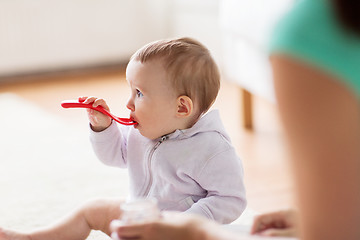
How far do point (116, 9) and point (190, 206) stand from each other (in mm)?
2549

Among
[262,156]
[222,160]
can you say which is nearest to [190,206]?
[222,160]

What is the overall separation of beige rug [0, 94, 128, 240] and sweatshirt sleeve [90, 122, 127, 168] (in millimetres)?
209

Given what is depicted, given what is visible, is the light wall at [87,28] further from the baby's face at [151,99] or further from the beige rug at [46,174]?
the baby's face at [151,99]

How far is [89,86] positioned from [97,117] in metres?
2.06

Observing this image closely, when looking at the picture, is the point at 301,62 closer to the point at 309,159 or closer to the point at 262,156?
the point at 309,159

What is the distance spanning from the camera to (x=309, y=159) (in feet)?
2.19

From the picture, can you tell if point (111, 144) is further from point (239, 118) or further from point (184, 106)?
point (239, 118)

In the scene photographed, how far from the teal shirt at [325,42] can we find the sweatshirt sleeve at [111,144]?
0.68m

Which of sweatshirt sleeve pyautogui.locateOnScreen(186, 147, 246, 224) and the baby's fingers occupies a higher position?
the baby's fingers

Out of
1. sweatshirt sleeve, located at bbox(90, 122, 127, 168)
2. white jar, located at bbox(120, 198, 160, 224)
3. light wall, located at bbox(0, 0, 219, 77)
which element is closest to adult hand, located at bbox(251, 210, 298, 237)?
white jar, located at bbox(120, 198, 160, 224)

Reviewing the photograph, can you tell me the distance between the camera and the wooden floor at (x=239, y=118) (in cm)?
173

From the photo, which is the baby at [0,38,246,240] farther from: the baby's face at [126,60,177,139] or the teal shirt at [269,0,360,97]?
the teal shirt at [269,0,360,97]

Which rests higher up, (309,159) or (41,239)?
(309,159)

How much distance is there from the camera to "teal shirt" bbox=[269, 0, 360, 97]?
2.05 ft
